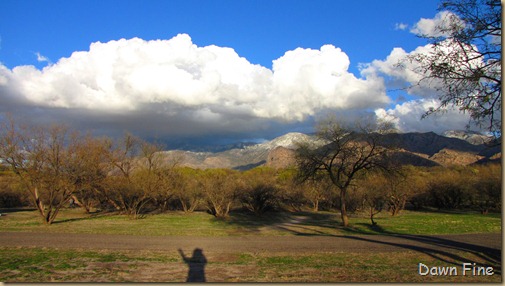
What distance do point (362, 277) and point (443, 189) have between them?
5434cm

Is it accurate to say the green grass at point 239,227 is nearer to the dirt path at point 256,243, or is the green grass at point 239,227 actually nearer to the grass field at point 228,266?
the dirt path at point 256,243

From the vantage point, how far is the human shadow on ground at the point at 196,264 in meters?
9.87

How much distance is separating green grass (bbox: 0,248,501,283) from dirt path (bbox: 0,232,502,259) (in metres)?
1.34

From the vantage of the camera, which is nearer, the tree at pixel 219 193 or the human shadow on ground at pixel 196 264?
the human shadow on ground at pixel 196 264

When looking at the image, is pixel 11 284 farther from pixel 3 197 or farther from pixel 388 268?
pixel 3 197

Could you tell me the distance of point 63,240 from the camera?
57.9 feet

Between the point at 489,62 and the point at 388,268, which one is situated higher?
the point at 489,62

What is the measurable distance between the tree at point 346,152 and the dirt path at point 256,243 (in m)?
6.38

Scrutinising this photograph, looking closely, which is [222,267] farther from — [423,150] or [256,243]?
[423,150]

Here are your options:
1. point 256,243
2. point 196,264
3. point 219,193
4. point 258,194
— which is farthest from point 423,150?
point 196,264

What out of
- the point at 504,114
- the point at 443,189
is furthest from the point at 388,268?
the point at 443,189

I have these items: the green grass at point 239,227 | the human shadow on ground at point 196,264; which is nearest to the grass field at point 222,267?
the human shadow on ground at point 196,264

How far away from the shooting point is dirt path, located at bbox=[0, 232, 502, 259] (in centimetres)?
1520

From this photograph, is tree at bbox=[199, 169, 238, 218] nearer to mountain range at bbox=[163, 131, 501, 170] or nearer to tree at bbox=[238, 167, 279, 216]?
tree at bbox=[238, 167, 279, 216]
